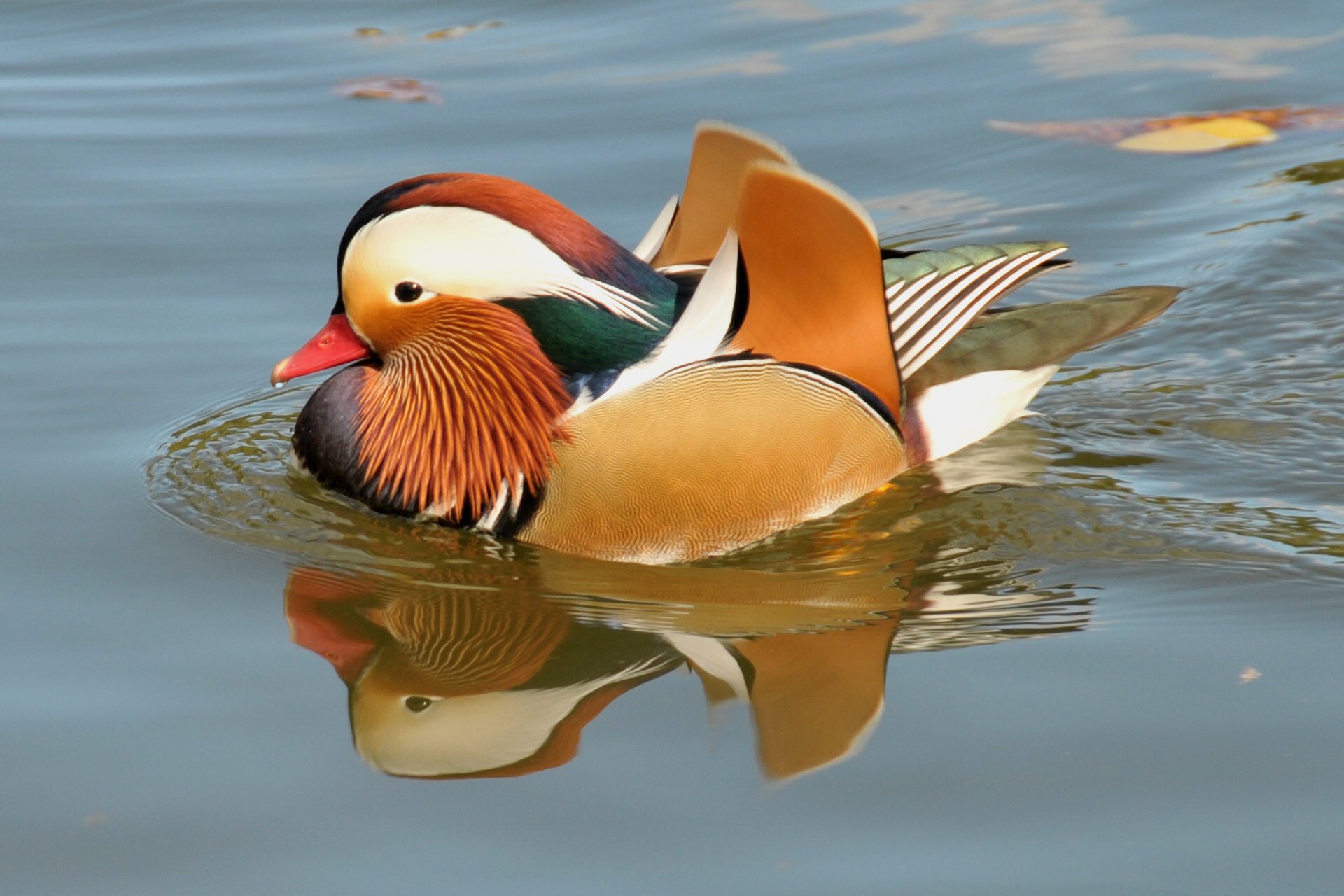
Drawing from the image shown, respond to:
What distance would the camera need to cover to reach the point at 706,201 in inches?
205

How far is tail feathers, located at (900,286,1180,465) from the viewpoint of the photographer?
5168 mm

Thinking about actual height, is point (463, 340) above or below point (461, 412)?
above

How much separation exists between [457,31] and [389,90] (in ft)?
3.29

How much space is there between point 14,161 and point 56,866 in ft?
16.1

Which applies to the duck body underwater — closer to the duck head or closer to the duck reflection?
the duck head

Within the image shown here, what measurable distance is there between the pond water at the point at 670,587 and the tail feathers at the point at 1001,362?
0.40ft

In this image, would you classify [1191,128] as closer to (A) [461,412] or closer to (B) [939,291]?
(B) [939,291]

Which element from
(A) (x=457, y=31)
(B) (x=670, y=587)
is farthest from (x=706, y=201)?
(A) (x=457, y=31)

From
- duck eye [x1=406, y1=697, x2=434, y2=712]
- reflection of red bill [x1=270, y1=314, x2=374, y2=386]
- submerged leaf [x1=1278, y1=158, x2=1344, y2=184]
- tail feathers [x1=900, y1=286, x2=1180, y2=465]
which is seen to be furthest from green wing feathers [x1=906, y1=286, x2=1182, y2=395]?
submerged leaf [x1=1278, y1=158, x2=1344, y2=184]

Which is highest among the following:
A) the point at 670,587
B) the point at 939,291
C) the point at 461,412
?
the point at 939,291

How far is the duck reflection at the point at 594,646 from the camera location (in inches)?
145

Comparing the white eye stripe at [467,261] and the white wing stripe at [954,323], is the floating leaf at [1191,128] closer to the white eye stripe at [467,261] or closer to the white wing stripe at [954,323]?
the white wing stripe at [954,323]

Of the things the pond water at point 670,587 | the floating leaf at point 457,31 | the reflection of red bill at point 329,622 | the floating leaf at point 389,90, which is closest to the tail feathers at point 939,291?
the pond water at point 670,587

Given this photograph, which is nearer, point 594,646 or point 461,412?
point 594,646
